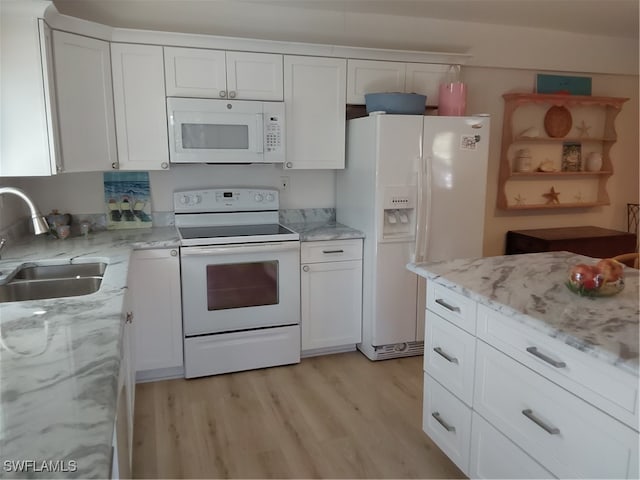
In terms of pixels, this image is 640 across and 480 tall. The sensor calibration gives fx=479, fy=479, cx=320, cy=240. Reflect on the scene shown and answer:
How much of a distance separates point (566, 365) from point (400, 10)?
2.84 metres

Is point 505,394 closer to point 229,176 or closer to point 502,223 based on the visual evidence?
point 229,176

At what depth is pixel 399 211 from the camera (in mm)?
3170

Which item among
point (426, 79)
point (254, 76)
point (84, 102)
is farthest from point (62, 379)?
point (426, 79)

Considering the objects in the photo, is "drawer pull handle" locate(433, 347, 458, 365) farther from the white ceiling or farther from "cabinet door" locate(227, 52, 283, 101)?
the white ceiling

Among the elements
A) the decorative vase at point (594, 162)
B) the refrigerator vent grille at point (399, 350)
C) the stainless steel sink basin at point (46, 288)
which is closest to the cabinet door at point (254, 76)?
the stainless steel sink basin at point (46, 288)

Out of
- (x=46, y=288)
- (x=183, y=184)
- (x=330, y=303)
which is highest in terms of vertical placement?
(x=183, y=184)

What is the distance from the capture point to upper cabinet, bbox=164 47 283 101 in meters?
2.94

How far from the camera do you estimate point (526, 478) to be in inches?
63.4

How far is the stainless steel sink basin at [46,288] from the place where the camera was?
6.82ft

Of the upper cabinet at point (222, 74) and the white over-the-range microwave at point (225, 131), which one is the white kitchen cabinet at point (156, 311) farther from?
the upper cabinet at point (222, 74)

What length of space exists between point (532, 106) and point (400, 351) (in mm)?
2411

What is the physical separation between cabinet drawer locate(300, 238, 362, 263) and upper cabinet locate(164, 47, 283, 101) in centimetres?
100

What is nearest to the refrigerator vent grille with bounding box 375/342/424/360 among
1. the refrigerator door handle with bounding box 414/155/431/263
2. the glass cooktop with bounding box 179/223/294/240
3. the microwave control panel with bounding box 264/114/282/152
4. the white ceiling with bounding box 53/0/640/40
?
the refrigerator door handle with bounding box 414/155/431/263

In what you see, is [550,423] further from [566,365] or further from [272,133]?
[272,133]
